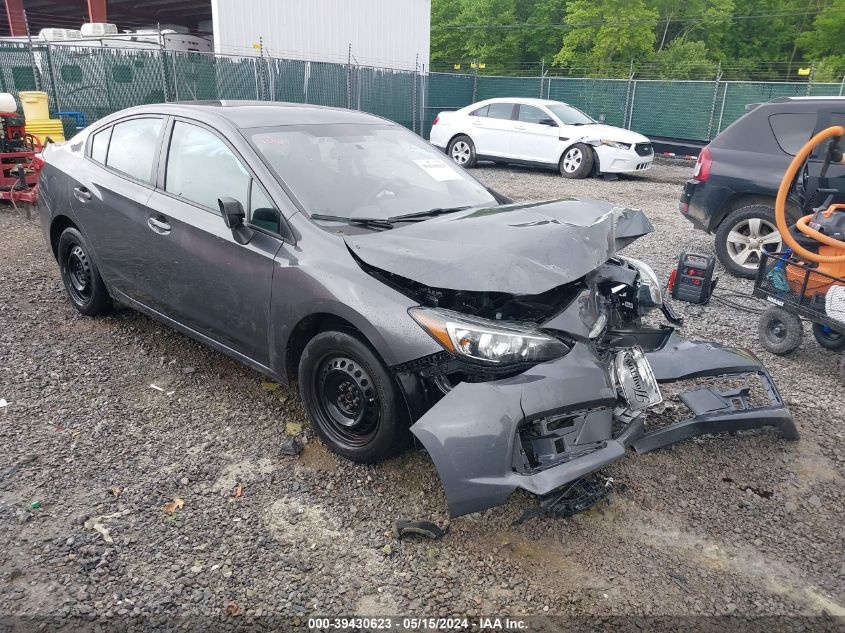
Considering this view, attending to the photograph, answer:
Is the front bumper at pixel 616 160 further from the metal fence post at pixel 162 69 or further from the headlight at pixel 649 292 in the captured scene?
the headlight at pixel 649 292

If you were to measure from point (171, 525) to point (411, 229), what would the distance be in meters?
1.78

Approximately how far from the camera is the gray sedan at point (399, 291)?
8.67 feet

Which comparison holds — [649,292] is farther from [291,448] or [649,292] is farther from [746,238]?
[746,238]

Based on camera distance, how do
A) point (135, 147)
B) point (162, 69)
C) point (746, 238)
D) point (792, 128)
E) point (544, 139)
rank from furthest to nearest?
point (162, 69), point (544, 139), point (746, 238), point (792, 128), point (135, 147)

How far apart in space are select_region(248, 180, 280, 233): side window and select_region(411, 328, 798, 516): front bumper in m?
1.36

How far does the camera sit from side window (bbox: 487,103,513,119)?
47.0ft

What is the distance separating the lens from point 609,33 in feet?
118

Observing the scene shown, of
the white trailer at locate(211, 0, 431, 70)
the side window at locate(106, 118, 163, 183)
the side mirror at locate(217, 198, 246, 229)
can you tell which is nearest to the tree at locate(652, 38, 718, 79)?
the white trailer at locate(211, 0, 431, 70)

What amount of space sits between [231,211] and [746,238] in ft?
18.0

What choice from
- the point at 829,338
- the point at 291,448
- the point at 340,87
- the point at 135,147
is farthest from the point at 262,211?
the point at 340,87

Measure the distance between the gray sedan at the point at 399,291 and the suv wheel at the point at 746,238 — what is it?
316 cm

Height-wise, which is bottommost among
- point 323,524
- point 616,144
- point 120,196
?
point 323,524

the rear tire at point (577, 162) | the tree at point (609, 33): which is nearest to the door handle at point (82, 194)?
the rear tire at point (577, 162)

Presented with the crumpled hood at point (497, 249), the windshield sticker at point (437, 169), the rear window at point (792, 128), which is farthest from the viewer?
the rear window at point (792, 128)
